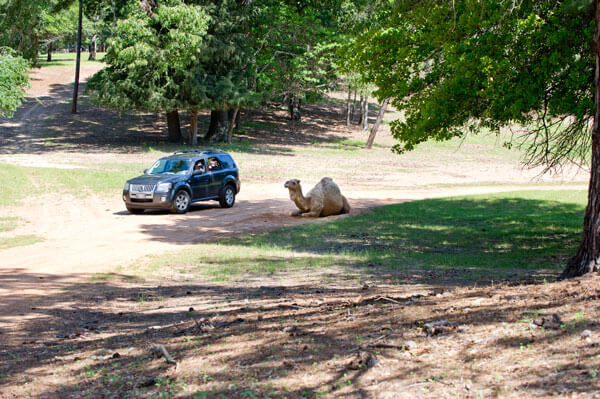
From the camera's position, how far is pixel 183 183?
19766 mm

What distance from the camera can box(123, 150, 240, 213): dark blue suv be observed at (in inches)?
758

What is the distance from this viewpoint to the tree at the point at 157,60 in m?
36.8

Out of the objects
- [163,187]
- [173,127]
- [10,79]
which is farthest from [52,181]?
[173,127]

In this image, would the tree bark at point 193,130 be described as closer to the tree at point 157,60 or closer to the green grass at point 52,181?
the tree at point 157,60

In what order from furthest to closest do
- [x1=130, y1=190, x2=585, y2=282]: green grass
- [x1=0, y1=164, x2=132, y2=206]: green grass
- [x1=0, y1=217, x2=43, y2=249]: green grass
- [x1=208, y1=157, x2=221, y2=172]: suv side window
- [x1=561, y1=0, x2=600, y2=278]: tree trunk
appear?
[x1=0, y1=164, x2=132, y2=206]: green grass, [x1=208, y1=157, x2=221, y2=172]: suv side window, [x1=0, y1=217, x2=43, y2=249]: green grass, [x1=130, y1=190, x2=585, y2=282]: green grass, [x1=561, y1=0, x2=600, y2=278]: tree trunk

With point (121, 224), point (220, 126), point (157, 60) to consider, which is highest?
point (157, 60)

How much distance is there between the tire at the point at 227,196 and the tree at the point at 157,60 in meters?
18.0

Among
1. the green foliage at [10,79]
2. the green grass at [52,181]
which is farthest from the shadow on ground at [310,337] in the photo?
the green foliage at [10,79]

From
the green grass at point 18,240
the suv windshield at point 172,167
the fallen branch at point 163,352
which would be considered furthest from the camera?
the suv windshield at point 172,167

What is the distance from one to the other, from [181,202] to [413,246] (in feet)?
29.2

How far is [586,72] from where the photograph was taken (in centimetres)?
1073

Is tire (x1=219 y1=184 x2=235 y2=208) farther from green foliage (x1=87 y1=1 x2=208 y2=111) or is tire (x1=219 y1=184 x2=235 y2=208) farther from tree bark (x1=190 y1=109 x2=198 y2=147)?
tree bark (x1=190 y1=109 x2=198 y2=147)

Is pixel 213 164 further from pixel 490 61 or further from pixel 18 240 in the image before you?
pixel 490 61

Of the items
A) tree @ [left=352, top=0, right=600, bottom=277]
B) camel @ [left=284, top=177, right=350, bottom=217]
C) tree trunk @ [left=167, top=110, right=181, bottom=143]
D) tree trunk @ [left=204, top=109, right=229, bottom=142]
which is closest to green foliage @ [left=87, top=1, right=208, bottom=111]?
tree trunk @ [left=167, top=110, right=181, bottom=143]
